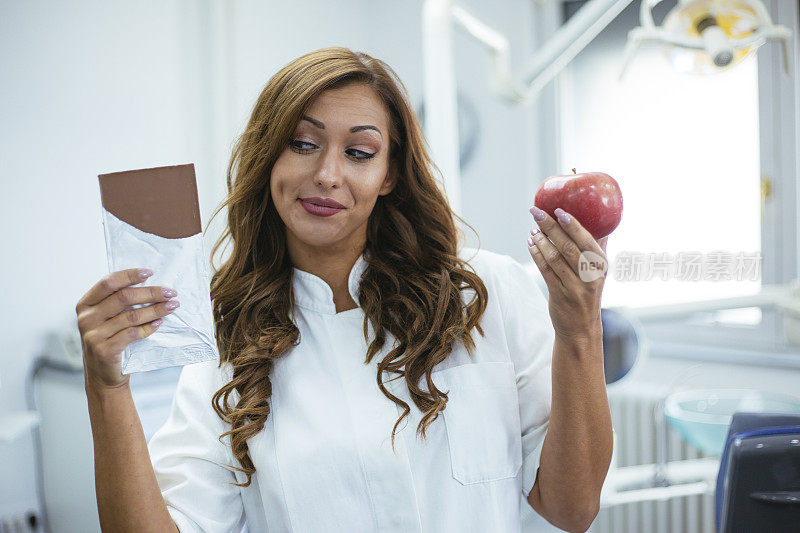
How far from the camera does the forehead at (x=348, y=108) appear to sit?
1.12 m

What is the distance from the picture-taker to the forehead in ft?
3.67

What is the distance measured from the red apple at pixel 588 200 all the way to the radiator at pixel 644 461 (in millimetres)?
1677

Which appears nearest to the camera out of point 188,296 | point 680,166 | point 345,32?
point 188,296

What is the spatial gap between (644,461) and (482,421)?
5.36 feet

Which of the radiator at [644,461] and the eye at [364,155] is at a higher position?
the eye at [364,155]

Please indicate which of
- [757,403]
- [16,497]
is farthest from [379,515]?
[16,497]

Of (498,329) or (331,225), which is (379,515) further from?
(331,225)

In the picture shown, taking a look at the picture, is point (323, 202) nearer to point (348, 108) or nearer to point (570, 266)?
point (348, 108)

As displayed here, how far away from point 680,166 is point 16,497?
2754 mm

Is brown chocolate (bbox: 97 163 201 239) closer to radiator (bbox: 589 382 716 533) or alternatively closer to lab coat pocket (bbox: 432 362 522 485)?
lab coat pocket (bbox: 432 362 522 485)

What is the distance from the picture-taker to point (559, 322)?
978 mm

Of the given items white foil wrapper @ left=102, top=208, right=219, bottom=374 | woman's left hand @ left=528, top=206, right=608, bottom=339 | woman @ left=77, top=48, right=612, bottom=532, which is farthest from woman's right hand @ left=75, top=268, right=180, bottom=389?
woman's left hand @ left=528, top=206, right=608, bottom=339

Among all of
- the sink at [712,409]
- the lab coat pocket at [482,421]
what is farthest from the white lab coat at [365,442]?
the sink at [712,409]

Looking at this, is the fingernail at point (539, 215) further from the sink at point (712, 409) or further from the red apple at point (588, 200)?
the sink at point (712, 409)
